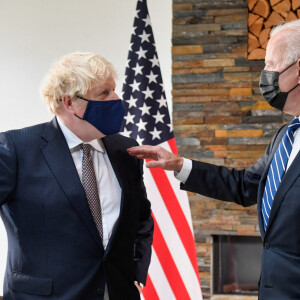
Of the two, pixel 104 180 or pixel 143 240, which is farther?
pixel 143 240

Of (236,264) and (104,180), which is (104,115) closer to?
(104,180)

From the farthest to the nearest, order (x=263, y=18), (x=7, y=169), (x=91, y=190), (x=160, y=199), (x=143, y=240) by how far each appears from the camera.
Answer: (x=263, y=18)
(x=160, y=199)
(x=143, y=240)
(x=91, y=190)
(x=7, y=169)

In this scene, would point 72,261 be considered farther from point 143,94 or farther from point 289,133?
point 143,94

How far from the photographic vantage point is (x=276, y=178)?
1807 millimetres

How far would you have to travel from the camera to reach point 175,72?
3.79 meters

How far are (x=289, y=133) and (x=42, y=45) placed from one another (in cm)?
257

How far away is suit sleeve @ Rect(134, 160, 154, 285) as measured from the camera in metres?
1.98

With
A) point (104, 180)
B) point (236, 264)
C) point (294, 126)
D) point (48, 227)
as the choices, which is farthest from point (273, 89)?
point (236, 264)

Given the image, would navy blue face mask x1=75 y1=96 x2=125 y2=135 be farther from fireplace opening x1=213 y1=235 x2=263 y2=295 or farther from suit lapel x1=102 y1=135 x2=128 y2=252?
fireplace opening x1=213 y1=235 x2=263 y2=295

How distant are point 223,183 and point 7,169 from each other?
34.2 inches

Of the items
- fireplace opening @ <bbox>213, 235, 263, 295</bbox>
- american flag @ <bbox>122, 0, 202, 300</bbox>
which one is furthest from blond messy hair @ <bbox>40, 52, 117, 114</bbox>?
fireplace opening @ <bbox>213, 235, 263, 295</bbox>

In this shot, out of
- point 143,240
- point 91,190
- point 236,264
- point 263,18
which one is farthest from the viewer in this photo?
point 236,264

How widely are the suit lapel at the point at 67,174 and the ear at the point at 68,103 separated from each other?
120mm

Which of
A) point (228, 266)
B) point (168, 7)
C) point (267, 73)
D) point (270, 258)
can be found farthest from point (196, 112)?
point (270, 258)
